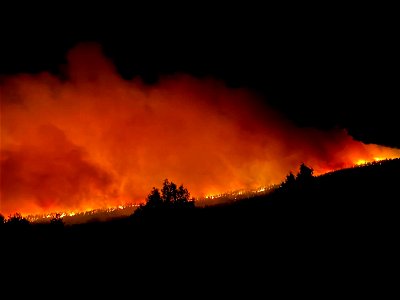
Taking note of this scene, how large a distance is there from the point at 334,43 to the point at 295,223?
291 inches

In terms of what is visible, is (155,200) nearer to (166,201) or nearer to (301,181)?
(166,201)

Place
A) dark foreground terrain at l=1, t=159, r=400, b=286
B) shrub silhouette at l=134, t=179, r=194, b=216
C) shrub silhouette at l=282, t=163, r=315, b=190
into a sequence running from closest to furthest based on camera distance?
dark foreground terrain at l=1, t=159, r=400, b=286 → shrub silhouette at l=134, t=179, r=194, b=216 → shrub silhouette at l=282, t=163, r=315, b=190

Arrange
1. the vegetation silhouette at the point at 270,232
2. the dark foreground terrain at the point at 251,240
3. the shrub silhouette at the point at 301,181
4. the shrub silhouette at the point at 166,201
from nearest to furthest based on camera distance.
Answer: the dark foreground terrain at the point at 251,240
the vegetation silhouette at the point at 270,232
the shrub silhouette at the point at 166,201
the shrub silhouette at the point at 301,181

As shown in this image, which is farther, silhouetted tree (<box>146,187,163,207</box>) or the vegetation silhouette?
silhouetted tree (<box>146,187,163,207</box>)

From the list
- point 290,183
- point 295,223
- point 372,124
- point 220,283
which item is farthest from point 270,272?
point 290,183

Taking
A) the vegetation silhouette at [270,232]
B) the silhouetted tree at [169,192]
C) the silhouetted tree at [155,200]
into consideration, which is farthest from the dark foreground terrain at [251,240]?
the silhouetted tree at [169,192]

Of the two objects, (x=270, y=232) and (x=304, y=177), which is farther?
(x=304, y=177)

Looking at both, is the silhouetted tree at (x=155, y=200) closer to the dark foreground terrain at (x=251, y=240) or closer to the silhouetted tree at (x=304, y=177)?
the dark foreground terrain at (x=251, y=240)

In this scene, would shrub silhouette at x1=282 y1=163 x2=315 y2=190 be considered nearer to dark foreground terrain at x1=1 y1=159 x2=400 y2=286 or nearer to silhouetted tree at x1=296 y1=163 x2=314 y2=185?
silhouetted tree at x1=296 y1=163 x2=314 y2=185

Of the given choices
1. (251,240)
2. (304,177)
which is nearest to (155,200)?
(251,240)

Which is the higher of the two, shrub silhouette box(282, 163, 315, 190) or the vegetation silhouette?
shrub silhouette box(282, 163, 315, 190)

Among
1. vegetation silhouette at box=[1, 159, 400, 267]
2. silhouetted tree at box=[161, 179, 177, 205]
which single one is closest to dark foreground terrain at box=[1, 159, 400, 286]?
vegetation silhouette at box=[1, 159, 400, 267]

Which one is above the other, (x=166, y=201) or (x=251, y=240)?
(x=166, y=201)

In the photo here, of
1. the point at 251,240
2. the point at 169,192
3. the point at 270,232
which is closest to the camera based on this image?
the point at 251,240
